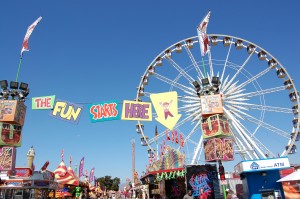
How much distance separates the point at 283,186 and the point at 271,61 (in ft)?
41.6

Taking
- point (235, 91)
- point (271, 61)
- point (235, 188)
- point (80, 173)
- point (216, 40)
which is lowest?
point (235, 188)

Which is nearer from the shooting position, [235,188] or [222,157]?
[222,157]

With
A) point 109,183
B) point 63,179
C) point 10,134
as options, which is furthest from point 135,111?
point 109,183

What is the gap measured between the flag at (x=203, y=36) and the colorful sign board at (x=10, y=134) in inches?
498

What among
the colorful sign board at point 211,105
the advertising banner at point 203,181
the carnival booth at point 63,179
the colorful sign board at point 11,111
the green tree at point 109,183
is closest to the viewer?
the colorful sign board at point 11,111

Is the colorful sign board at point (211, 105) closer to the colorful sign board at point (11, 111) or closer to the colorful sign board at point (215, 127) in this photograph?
the colorful sign board at point (215, 127)

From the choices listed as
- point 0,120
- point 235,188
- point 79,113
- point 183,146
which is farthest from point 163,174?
point 235,188

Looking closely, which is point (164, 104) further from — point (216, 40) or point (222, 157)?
point (216, 40)

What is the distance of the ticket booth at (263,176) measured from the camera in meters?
19.7

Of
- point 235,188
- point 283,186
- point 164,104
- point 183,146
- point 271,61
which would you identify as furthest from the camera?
point 235,188

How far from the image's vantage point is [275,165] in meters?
19.7

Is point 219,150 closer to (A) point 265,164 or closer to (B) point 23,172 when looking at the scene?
(A) point 265,164

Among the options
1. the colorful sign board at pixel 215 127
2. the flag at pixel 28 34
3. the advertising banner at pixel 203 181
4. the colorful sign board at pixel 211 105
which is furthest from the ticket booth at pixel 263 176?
the flag at pixel 28 34

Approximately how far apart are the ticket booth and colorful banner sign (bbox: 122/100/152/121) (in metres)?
7.18
